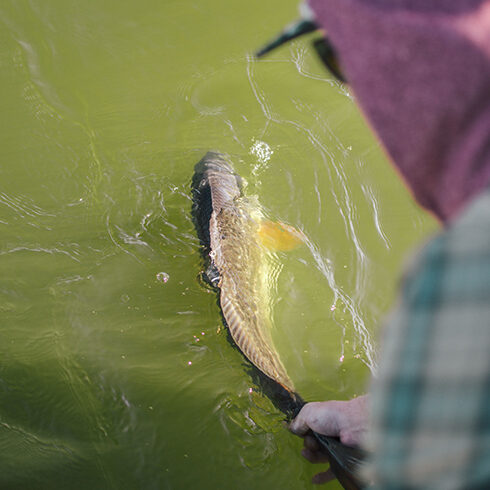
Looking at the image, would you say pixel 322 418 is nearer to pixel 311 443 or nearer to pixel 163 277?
pixel 311 443

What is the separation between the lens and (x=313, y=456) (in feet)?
6.90

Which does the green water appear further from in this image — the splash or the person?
the person

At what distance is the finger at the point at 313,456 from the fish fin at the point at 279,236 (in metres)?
1.27

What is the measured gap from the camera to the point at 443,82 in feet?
2.01

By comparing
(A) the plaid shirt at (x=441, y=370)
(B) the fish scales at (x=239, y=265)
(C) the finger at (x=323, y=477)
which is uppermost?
(A) the plaid shirt at (x=441, y=370)

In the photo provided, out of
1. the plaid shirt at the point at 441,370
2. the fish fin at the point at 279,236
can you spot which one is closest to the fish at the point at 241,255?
the fish fin at the point at 279,236

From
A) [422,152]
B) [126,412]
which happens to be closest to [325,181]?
[126,412]

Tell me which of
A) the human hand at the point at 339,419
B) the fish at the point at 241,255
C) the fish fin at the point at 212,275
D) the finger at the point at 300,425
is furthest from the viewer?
the fish fin at the point at 212,275

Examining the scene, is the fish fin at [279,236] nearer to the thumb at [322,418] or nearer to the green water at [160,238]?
the green water at [160,238]

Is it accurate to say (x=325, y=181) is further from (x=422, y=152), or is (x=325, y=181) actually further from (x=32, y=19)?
(x=32, y=19)

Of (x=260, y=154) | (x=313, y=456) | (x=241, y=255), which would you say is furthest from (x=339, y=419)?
(x=260, y=154)

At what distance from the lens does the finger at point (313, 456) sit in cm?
209

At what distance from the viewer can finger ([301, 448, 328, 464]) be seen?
209 cm

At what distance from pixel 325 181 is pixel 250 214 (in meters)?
0.57
